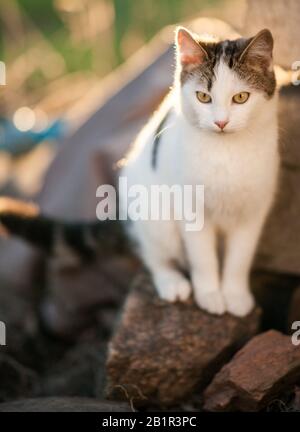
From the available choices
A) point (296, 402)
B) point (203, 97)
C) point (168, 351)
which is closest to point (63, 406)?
point (168, 351)

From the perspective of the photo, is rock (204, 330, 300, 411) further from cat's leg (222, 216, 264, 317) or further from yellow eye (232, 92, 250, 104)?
yellow eye (232, 92, 250, 104)

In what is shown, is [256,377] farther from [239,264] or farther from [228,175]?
[228,175]

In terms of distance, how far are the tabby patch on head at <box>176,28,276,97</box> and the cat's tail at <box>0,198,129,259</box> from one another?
2.93 ft

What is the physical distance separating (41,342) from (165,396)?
3.42 ft

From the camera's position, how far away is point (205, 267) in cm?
222

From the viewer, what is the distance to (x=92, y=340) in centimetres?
290

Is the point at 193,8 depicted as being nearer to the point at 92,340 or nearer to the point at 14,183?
the point at 14,183

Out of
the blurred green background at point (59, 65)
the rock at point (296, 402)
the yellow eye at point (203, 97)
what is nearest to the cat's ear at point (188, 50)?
the yellow eye at point (203, 97)

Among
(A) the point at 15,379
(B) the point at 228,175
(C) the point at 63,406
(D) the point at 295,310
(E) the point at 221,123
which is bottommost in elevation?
(A) the point at 15,379

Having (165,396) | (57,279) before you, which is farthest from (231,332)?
(57,279)

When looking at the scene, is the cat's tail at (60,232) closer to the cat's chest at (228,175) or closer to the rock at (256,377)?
the cat's chest at (228,175)

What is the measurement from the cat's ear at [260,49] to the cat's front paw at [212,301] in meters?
0.81

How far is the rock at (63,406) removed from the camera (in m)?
1.90

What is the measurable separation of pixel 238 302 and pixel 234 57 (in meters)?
0.87
